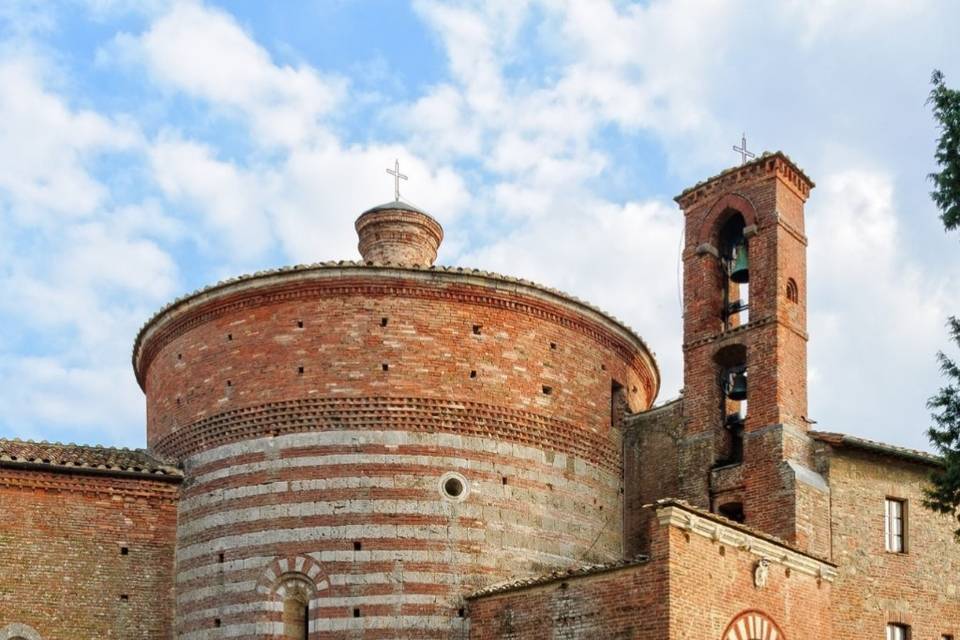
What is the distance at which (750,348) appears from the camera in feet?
71.3

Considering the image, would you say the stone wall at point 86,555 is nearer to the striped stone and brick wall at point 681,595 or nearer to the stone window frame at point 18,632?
the stone window frame at point 18,632

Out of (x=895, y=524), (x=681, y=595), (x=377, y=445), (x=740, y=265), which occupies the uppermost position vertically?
(x=740, y=265)

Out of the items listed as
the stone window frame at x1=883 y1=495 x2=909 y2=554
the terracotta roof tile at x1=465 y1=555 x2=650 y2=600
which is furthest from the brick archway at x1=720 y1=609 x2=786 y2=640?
Result: the stone window frame at x1=883 y1=495 x2=909 y2=554

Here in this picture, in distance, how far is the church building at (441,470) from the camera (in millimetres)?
20281

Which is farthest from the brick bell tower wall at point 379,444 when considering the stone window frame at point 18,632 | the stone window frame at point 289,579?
the stone window frame at point 18,632

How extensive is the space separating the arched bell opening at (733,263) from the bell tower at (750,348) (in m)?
0.02

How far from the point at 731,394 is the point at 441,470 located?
5.18 m

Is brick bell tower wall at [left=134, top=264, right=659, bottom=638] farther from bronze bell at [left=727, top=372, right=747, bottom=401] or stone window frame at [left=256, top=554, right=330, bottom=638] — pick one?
bronze bell at [left=727, top=372, right=747, bottom=401]

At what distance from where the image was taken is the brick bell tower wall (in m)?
20.3

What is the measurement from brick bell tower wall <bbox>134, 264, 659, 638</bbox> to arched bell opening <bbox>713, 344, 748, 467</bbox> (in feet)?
6.95

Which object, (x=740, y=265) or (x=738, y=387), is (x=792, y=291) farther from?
(x=738, y=387)

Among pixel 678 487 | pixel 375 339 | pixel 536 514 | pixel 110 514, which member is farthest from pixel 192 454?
pixel 678 487

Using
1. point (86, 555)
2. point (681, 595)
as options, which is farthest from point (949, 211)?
point (86, 555)

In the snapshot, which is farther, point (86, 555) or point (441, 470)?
point (86, 555)
